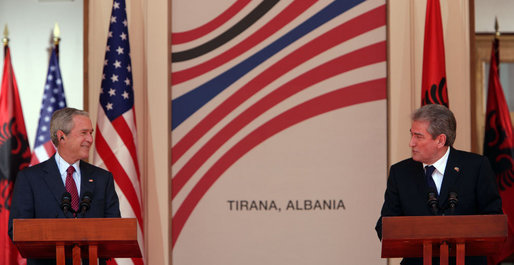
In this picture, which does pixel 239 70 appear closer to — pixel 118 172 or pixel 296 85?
pixel 296 85

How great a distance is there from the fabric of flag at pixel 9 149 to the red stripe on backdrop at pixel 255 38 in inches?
53.6

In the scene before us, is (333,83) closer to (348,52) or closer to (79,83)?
(348,52)

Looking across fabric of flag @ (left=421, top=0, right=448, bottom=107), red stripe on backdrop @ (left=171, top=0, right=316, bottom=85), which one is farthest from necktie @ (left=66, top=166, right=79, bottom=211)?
fabric of flag @ (left=421, top=0, right=448, bottom=107)

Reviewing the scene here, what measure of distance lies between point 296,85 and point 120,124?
55.1 inches

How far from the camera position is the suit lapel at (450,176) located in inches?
142

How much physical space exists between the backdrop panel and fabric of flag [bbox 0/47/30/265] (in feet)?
4.21

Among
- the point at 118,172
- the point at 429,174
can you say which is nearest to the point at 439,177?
the point at 429,174

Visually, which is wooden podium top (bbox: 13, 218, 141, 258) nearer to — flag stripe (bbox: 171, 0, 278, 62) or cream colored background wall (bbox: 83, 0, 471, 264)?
cream colored background wall (bbox: 83, 0, 471, 264)

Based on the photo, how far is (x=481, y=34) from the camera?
6.98 metres

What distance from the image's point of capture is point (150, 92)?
210 inches

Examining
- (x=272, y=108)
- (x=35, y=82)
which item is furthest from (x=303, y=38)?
(x=35, y=82)

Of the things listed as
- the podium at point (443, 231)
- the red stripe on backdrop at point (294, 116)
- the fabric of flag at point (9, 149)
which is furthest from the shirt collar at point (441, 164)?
the fabric of flag at point (9, 149)

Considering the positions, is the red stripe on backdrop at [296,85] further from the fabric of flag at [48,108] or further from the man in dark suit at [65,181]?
the man in dark suit at [65,181]

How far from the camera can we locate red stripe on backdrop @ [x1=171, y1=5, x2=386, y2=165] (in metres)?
5.35
